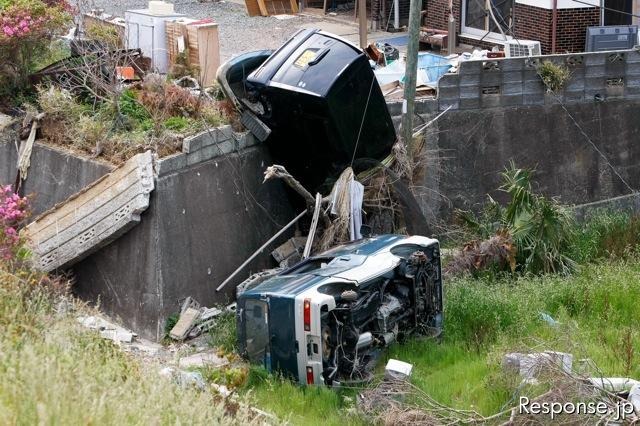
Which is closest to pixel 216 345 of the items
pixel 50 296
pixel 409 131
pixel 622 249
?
pixel 50 296

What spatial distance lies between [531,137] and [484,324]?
675 cm

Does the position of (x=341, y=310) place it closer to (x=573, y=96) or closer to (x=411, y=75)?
(x=411, y=75)

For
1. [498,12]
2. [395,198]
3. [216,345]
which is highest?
[498,12]

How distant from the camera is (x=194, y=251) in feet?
49.3

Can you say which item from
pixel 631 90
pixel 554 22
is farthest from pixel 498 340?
pixel 554 22

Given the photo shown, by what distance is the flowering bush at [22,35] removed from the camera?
1650 centimetres

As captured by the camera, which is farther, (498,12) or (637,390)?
(498,12)

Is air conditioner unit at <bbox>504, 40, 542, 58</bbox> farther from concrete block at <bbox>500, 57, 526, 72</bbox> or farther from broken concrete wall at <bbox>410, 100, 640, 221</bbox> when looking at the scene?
concrete block at <bbox>500, 57, 526, 72</bbox>

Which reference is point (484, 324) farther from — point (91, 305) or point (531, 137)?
point (531, 137)

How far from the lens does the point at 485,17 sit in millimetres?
24141

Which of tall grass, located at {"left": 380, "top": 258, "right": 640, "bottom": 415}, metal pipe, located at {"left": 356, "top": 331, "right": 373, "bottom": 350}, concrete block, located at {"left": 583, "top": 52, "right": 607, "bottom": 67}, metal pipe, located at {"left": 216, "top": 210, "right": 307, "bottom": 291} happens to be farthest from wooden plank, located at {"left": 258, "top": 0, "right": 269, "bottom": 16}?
metal pipe, located at {"left": 356, "top": 331, "right": 373, "bottom": 350}

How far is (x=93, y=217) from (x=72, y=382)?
24.6 feet

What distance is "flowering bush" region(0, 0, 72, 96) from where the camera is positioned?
650 inches

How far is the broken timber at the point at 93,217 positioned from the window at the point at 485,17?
434 inches
